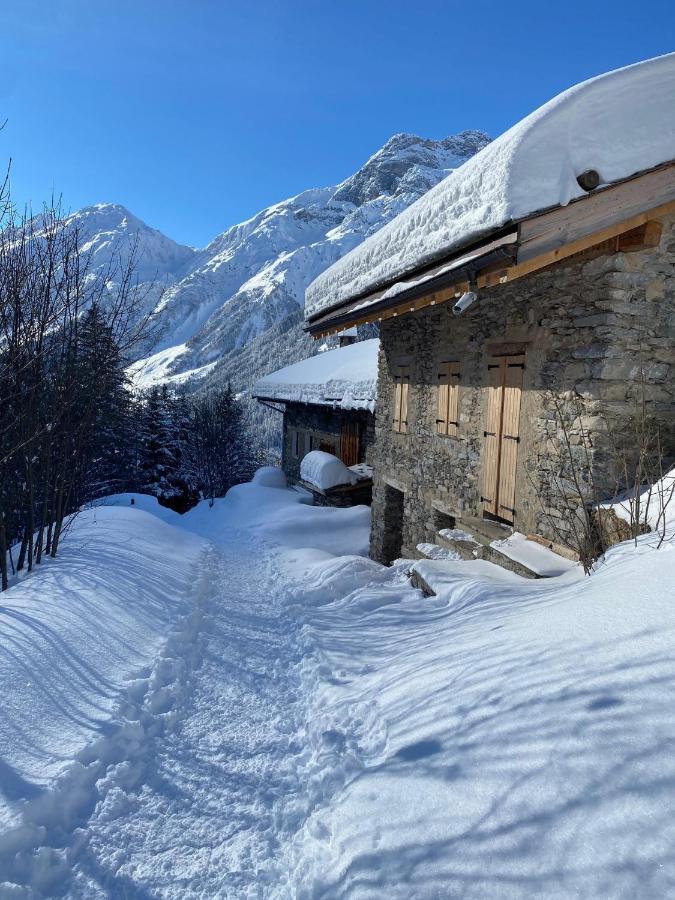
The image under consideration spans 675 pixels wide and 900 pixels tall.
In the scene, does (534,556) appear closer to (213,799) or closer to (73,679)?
(213,799)

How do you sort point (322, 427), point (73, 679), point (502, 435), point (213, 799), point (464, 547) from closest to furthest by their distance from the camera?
point (213, 799) → point (73, 679) → point (502, 435) → point (464, 547) → point (322, 427)

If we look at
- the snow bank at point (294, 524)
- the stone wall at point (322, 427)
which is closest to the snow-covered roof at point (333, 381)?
the stone wall at point (322, 427)

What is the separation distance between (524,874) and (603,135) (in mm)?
4544

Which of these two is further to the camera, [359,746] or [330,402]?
[330,402]

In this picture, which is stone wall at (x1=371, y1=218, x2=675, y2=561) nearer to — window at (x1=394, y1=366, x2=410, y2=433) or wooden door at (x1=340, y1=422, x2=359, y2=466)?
window at (x1=394, y1=366, x2=410, y2=433)

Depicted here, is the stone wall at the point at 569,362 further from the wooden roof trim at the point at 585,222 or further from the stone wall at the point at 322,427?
the stone wall at the point at 322,427

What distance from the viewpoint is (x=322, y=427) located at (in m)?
14.4

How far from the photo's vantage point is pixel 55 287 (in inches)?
224

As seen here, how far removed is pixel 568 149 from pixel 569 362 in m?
1.67

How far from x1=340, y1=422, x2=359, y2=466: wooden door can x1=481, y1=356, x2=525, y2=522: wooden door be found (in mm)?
6624

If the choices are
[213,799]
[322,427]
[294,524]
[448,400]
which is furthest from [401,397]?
[322,427]

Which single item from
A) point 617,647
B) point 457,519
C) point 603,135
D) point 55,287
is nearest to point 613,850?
point 617,647

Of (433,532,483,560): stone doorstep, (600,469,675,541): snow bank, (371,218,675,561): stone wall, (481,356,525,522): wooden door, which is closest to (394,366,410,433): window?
(371,218,675,561): stone wall

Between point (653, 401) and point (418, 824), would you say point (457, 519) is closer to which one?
point (653, 401)
